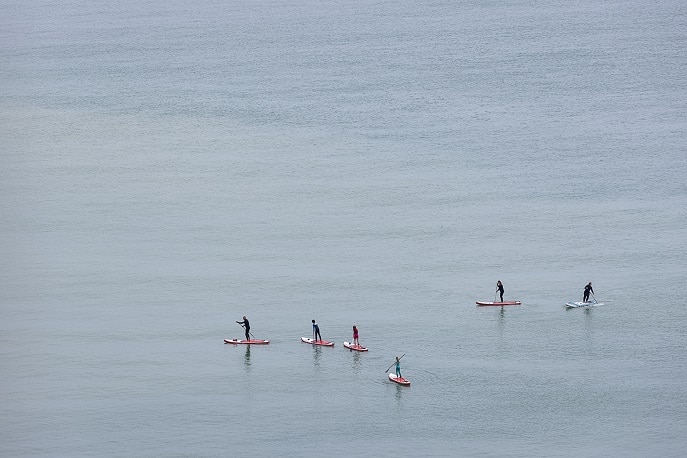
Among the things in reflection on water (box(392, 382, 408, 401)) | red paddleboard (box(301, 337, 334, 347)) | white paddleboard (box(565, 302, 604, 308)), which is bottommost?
reflection on water (box(392, 382, 408, 401))

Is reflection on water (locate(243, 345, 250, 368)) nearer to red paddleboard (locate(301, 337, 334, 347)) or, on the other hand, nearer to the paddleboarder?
red paddleboard (locate(301, 337, 334, 347))

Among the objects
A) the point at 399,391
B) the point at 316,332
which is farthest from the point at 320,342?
the point at 399,391

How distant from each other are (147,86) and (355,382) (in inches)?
3609

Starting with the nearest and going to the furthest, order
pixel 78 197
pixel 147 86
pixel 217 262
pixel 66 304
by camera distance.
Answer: pixel 66 304 → pixel 217 262 → pixel 78 197 → pixel 147 86

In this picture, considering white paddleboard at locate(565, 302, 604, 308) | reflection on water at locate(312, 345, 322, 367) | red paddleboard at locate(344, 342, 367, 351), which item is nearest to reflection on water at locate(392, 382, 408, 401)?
red paddleboard at locate(344, 342, 367, 351)

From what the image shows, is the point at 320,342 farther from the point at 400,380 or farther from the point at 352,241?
the point at 352,241

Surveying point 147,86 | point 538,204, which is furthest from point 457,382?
point 147,86

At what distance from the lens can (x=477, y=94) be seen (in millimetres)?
140750

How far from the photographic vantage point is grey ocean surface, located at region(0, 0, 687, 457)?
63.4m

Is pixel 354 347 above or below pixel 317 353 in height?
above

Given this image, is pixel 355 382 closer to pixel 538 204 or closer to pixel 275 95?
pixel 538 204

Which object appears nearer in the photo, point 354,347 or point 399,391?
point 399,391

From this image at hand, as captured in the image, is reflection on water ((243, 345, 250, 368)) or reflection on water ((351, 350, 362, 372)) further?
reflection on water ((243, 345, 250, 368))

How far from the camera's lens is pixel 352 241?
307 feet
